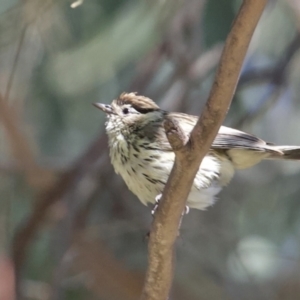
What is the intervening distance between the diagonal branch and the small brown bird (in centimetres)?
71

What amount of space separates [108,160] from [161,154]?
61.5 inches

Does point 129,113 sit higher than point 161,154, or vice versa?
point 129,113

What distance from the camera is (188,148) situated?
84.6 inches

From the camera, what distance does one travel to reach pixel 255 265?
15.6ft

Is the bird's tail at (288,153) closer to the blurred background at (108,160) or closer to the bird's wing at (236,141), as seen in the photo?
the bird's wing at (236,141)

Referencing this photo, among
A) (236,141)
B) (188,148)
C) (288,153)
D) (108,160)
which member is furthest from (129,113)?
(188,148)

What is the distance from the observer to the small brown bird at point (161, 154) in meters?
3.18

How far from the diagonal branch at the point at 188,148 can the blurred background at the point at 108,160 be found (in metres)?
1.85

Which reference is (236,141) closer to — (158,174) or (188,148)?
(158,174)

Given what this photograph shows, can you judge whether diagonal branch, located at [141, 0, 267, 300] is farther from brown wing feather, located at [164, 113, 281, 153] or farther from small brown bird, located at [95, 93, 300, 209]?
brown wing feather, located at [164, 113, 281, 153]

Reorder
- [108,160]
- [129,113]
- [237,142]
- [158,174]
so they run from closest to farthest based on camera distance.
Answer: [158,174], [237,142], [129,113], [108,160]

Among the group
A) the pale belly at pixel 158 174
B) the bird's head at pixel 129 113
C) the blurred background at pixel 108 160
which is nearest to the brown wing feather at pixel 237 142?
the pale belly at pixel 158 174

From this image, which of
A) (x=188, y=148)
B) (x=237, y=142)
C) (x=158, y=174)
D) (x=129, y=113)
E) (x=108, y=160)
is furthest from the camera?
(x=108, y=160)

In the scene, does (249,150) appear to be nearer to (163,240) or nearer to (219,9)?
(163,240)
